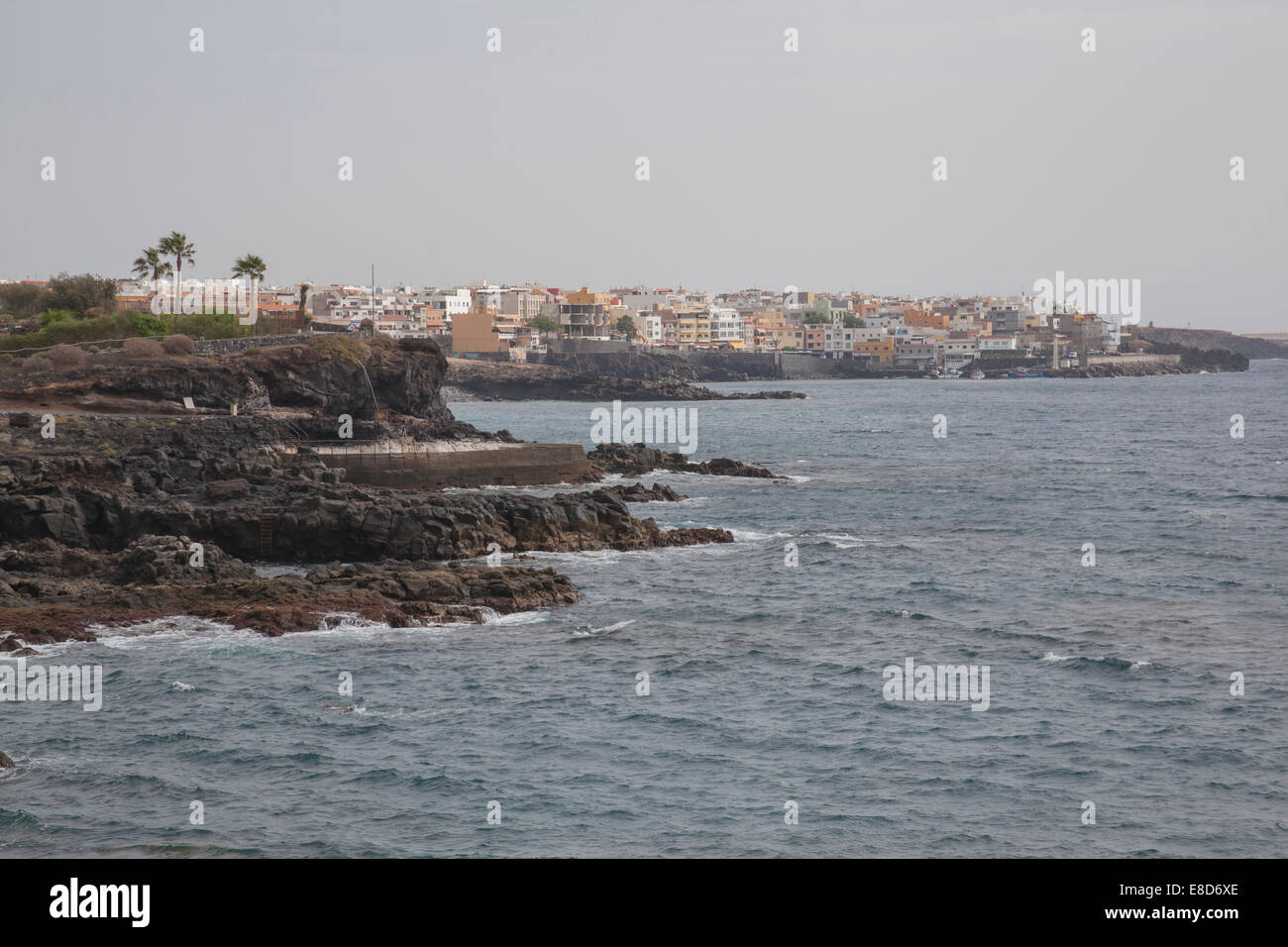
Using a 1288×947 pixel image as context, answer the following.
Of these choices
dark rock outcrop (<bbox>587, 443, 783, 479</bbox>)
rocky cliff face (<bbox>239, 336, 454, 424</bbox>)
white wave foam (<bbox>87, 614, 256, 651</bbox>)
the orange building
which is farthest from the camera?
the orange building

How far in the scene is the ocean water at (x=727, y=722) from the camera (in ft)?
50.7

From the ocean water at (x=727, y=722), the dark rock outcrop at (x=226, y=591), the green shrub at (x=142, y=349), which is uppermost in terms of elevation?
the green shrub at (x=142, y=349)

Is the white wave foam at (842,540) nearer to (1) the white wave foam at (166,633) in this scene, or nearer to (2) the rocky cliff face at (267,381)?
(1) the white wave foam at (166,633)

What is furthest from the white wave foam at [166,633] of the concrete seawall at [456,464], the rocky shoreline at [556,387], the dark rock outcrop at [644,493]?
the rocky shoreline at [556,387]

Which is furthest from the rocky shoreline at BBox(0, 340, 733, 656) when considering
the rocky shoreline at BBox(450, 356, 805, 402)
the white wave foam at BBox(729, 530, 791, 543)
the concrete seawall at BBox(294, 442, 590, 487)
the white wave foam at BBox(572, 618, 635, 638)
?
the rocky shoreline at BBox(450, 356, 805, 402)

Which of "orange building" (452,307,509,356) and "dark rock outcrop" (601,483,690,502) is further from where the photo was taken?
"orange building" (452,307,509,356)

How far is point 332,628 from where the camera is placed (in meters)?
25.6

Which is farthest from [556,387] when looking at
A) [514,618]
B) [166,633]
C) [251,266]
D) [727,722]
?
[727,722]

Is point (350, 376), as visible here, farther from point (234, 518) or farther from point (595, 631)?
point (595, 631)

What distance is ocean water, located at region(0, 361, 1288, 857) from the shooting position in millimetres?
15453

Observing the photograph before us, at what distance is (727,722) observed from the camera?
Answer: 20.2 m

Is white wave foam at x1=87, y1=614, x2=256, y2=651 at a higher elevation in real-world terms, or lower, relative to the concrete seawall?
lower

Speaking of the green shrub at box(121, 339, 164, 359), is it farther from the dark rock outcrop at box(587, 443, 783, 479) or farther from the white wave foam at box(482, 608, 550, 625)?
the white wave foam at box(482, 608, 550, 625)
